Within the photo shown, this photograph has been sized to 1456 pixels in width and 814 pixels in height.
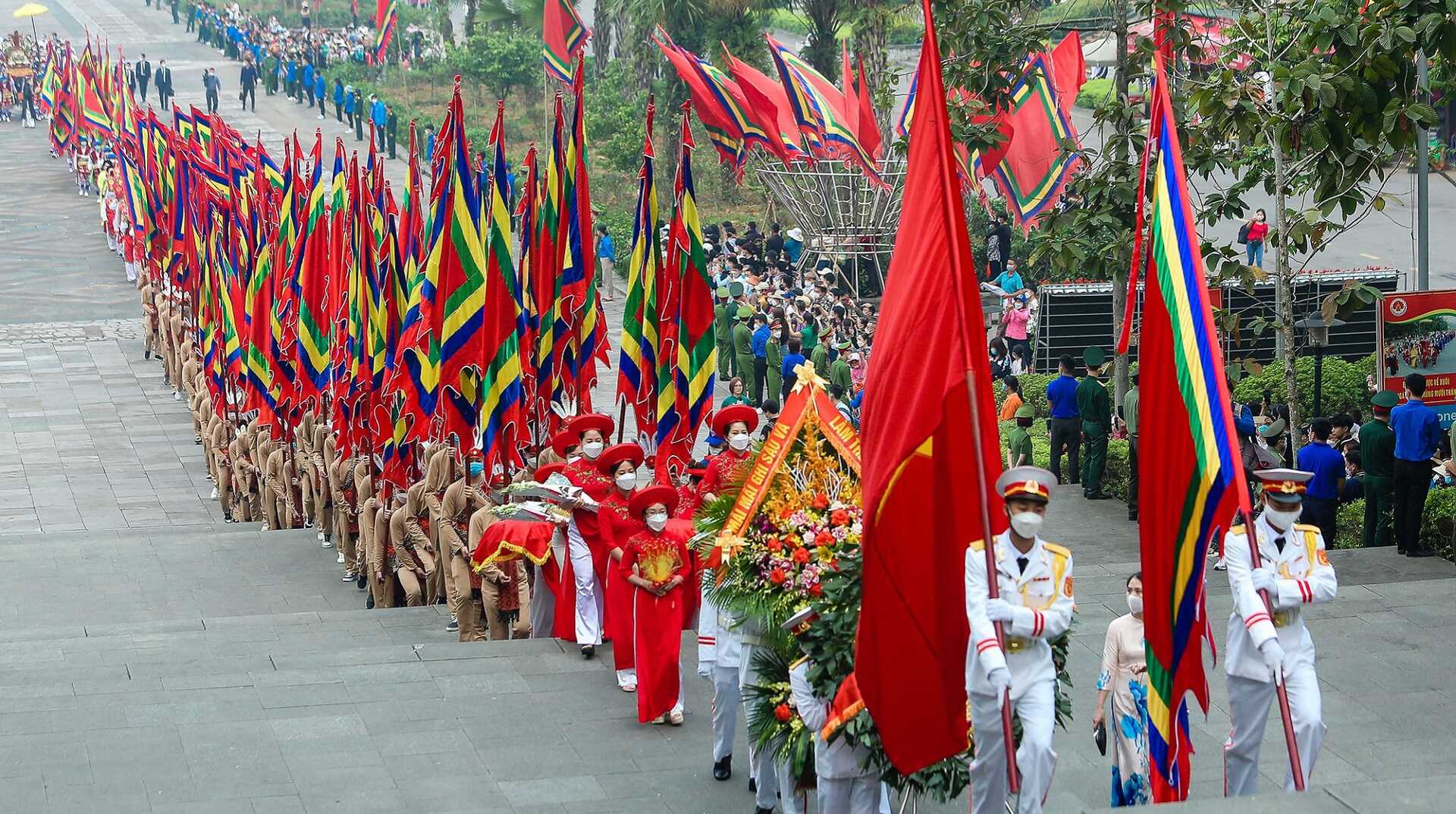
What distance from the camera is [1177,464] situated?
25.8ft

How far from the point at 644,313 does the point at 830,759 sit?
24.8 feet

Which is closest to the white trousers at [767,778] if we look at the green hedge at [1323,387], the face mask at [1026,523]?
the face mask at [1026,523]

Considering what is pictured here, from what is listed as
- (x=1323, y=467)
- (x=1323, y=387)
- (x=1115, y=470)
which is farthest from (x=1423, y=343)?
(x=1323, y=387)

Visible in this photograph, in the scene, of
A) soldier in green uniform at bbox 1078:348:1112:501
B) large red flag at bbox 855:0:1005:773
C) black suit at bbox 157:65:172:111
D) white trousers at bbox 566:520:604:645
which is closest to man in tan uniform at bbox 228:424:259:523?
soldier in green uniform at bbox 1078:348:1112:501

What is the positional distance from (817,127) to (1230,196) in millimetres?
11989

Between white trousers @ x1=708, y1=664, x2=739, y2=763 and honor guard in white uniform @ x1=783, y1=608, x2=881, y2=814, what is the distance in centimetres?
110

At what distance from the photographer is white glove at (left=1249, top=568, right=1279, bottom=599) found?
25.9ft

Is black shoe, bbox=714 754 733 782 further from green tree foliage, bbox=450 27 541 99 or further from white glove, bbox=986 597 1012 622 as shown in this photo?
green tree foliage, bbox=450 27 541 99

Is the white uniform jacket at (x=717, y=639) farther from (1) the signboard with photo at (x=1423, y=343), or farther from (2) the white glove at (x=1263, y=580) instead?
(1) the signboard with photo at (x=1423, y=343)

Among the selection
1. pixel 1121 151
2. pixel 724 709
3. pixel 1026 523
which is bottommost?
pixel 724 709

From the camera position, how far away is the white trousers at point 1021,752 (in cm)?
760

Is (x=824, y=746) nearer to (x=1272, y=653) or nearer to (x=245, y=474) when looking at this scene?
(x=1272, y=653)

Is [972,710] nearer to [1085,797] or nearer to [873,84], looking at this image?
[1085,797]

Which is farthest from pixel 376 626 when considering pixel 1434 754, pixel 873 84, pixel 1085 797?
pixel 873 84
